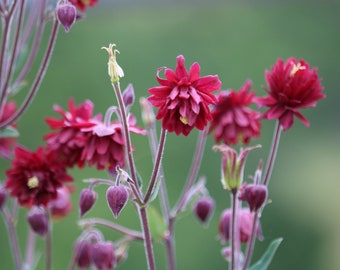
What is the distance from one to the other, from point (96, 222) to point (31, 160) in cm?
14

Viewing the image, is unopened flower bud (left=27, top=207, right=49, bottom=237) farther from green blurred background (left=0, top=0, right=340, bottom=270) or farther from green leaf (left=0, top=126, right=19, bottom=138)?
green blurred background (left=0, top=0, right=340, bottom=270)

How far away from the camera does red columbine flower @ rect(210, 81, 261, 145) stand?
41.7 inches

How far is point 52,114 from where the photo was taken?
3.28m

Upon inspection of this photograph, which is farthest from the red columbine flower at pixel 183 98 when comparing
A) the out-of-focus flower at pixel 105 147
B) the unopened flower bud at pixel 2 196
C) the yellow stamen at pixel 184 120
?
the unopened flower bud at pixel 2 196

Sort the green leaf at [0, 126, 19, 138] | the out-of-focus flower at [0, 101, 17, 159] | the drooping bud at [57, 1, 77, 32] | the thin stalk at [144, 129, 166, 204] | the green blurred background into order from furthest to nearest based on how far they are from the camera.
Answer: the green blurred background
the out-of-focus flower at [0, 101, 17, 159]
the green leaf at [0, 126, 19, 138]
the drooping bud at [57, 1, 77, 32]
the thin stalk at [144, 129, 166, 204]

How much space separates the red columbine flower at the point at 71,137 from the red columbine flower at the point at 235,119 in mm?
210

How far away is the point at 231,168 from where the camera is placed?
0.94 metres

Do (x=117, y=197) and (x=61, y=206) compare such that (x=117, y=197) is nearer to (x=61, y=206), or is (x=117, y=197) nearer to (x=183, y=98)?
(x=183, y=98)

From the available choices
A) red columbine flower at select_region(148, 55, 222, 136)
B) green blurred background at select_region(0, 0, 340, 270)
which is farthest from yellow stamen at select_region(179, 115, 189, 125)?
green blurred background at select_region(0, 0, 340, 270)

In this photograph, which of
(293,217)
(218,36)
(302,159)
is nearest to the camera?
(293,217)

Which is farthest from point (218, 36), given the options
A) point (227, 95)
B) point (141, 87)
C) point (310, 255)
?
point (227, 95)

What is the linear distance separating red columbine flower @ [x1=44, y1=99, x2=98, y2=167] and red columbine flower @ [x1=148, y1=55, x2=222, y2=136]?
17 cm

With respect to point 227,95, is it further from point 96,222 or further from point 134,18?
point 134,18

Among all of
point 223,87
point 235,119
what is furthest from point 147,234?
point 223,87
